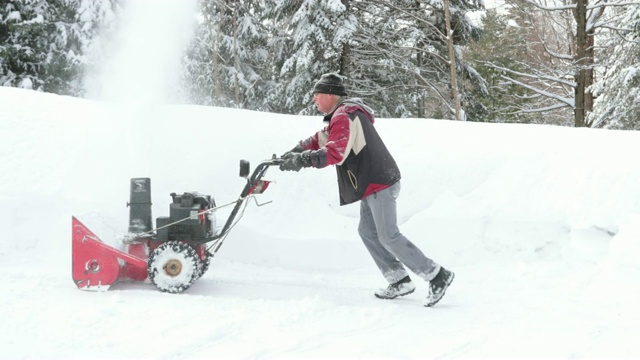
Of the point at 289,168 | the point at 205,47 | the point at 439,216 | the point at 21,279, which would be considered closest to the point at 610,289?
the point at 439,216

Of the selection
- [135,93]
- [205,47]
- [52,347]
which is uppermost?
[205,47]

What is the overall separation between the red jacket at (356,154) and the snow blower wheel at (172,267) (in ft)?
3.91

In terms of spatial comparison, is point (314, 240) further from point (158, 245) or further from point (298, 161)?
point (298, 161)

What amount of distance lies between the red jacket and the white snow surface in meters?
0.86

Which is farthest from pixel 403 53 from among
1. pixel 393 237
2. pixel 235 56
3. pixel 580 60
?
pixel 393 237

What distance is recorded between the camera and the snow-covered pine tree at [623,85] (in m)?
12.0

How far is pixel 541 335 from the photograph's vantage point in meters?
3.32

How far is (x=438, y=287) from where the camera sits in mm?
4062

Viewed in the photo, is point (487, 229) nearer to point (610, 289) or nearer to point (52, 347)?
point (610, 289)

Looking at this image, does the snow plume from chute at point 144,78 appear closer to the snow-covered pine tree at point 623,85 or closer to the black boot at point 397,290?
the black boot at point 397,290

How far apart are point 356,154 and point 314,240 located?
1673mm

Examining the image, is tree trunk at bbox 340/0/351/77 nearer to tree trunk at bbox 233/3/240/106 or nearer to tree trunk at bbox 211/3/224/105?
tree trunk at bbox 233/3/240/106

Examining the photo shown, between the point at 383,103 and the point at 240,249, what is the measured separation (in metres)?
12.7

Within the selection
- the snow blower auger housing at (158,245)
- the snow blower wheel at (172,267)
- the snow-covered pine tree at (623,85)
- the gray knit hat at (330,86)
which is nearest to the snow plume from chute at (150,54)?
the snow blower auger housing at (158,245)
